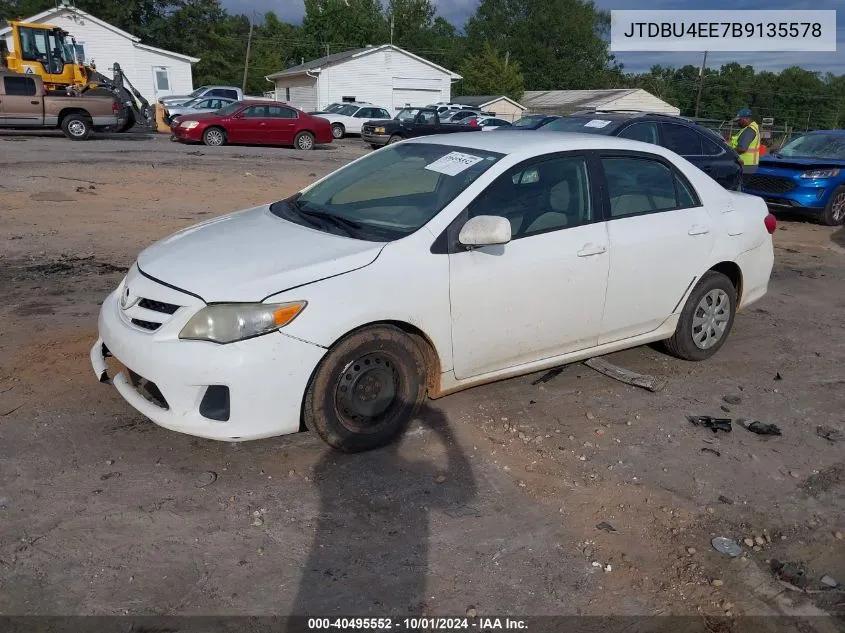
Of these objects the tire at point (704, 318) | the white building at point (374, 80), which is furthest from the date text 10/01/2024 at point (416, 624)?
the white building at point (374, 80)

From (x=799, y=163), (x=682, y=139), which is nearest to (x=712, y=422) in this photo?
(x=682, y=139)

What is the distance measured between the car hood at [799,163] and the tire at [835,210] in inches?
18.7

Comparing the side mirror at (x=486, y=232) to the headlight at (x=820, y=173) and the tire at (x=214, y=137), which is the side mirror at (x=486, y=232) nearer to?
the headlight at (x=820, y=173)

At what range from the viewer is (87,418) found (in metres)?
4.06

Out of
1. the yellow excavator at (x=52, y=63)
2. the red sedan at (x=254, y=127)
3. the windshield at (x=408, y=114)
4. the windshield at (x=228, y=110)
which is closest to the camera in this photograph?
the red sedan at (x=254, y=127)

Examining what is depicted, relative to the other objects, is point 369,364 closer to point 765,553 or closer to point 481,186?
point 481,186

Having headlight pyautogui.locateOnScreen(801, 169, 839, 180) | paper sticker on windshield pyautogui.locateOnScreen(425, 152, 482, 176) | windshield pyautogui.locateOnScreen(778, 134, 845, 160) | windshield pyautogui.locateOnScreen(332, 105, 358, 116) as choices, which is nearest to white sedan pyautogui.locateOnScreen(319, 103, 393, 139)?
windshield pyautogui.locateOnScreen(332, 105, 358, 116)

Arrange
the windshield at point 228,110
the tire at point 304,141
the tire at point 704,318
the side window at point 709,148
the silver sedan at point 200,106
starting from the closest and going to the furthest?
1. the tire at point 704,318
2. the side window at point 709,148
3. the windshield at point 228,110
4. the tire at point 304,141
5. the silver sedan at point 200,106

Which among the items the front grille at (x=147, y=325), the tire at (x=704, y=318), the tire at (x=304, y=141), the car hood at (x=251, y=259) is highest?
the tire at (x=304, y=141)

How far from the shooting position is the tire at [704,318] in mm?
5113

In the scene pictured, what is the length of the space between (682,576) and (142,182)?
12318 mm

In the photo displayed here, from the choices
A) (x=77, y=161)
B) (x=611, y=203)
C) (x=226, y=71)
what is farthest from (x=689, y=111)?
(x=611, y=203)

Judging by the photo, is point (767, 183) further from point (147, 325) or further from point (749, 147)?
point (147, 325)

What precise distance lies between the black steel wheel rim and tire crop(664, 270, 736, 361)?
246 cm
